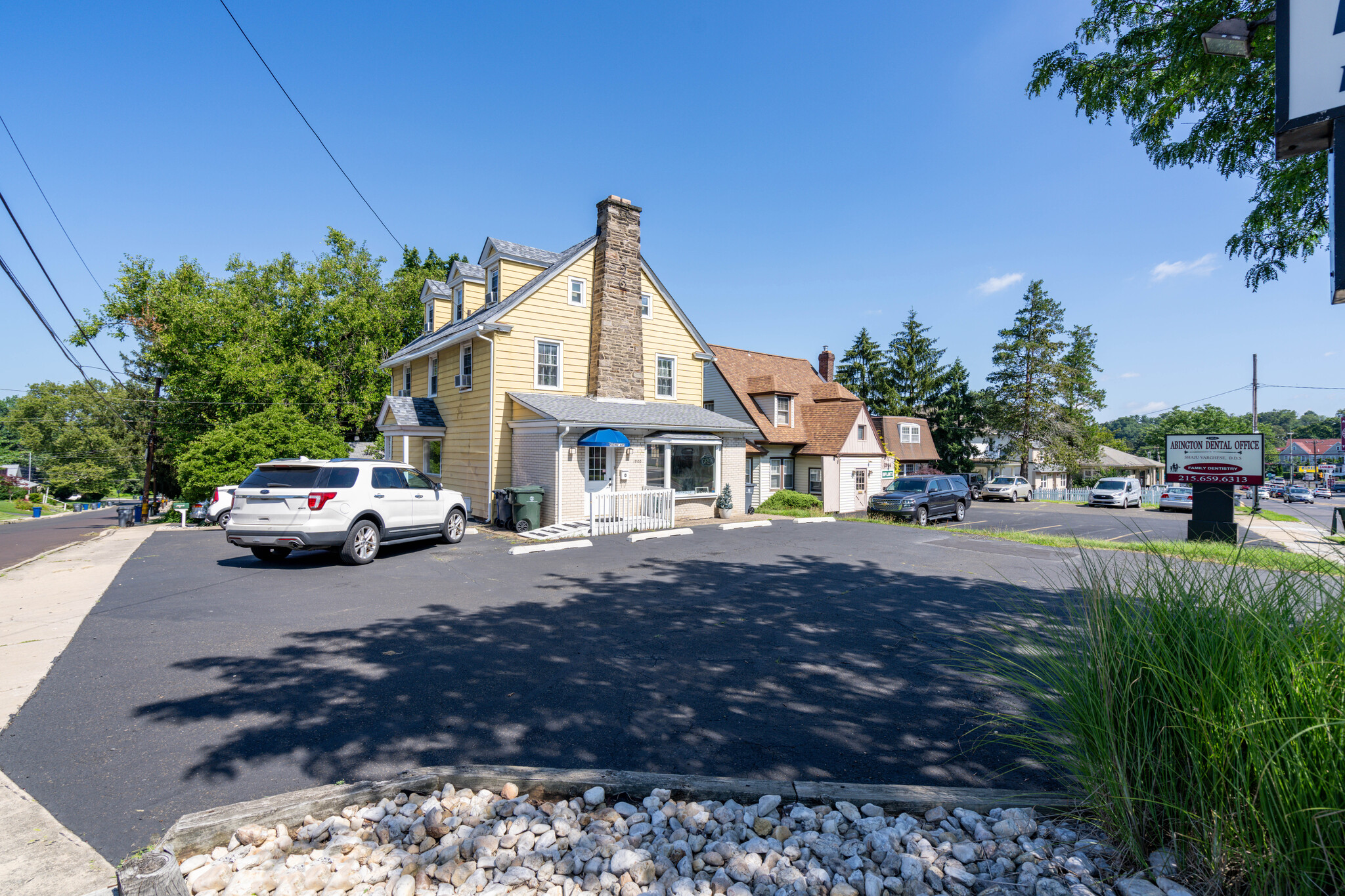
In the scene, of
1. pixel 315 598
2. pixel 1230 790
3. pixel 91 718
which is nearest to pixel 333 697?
pixel 91 718

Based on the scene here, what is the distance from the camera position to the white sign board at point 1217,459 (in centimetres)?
1463

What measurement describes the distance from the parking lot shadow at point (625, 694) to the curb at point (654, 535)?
20.7 feet

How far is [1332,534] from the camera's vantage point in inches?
594

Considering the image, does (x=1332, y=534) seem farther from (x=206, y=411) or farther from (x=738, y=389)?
(x=206, y=411)

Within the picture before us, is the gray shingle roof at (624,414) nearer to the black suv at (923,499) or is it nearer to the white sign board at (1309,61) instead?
the black suv at (923,499)

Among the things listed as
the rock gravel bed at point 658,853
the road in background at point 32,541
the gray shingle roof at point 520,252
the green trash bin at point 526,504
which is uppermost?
the gray shingle roof at point 520,252

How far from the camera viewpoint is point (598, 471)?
1767 cm

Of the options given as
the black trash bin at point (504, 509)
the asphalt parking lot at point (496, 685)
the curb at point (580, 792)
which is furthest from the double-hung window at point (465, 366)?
the curb at point (580, 792)

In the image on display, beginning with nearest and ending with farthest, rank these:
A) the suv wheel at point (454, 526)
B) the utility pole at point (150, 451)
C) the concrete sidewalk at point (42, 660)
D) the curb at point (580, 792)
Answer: the concrete sidewalk at point (42, 660) → the curb at point (580, 792) → the suv wheel at point (454, 526) → the utility pole at point (150, 451)

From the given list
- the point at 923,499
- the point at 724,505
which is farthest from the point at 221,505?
the point at 923,499

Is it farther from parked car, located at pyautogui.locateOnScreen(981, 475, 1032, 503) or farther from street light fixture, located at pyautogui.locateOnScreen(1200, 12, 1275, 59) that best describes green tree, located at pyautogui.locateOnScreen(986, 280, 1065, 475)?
street light fixture, located at pyautogui.locateOnScreen(1200, 12, 1275, 59)

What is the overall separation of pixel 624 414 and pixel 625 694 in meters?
14.2

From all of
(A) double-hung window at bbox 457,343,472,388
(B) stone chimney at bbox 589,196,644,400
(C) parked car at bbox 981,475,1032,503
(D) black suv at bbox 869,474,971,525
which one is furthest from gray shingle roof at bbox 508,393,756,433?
(C) parked car at bbox 981,475,1032,503

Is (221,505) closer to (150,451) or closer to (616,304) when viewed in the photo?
(616,304)
